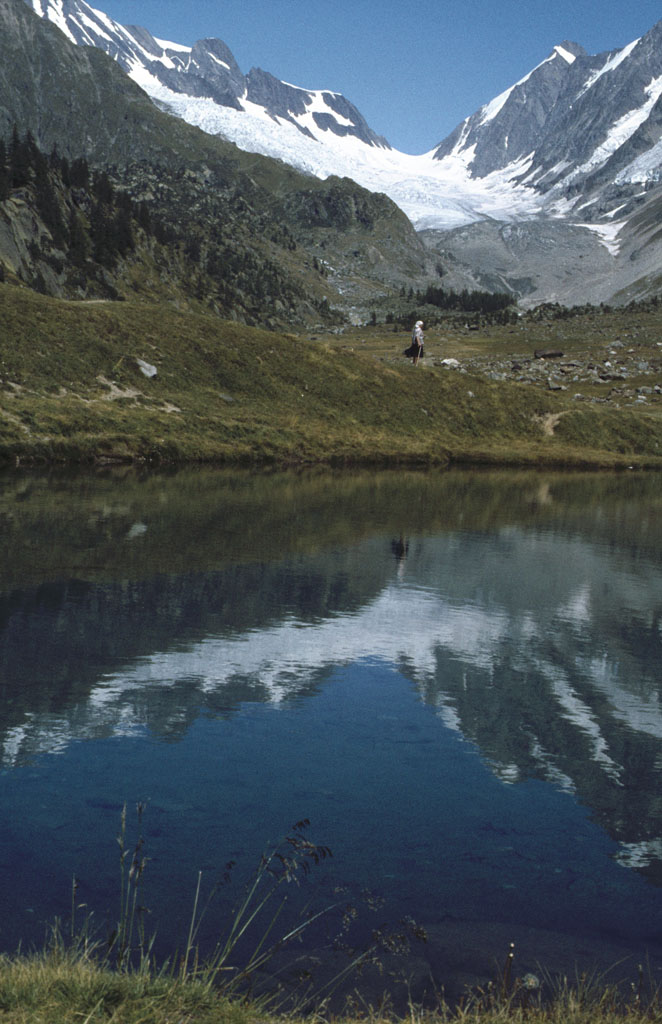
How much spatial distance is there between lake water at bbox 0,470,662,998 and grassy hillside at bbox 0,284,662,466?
71.1 ft

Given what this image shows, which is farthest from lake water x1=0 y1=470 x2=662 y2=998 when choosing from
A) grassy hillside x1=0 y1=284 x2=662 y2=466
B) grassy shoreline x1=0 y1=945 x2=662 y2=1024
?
grassy hillside x1=0 y1=284 x2=662 y2=466

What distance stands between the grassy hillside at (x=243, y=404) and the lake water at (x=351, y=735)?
71.1 ft

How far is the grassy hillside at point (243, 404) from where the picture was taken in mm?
47656

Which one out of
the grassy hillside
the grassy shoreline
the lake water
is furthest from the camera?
the grassy hillside

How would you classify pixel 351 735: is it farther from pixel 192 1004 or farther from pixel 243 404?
pixel 243 404

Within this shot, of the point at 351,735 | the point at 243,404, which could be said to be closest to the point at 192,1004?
the point at 351,735

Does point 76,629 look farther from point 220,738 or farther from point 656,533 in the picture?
point 656,533

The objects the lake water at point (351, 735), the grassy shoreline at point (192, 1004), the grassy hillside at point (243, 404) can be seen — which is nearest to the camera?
the grassy shoreline at point (192, 1004)

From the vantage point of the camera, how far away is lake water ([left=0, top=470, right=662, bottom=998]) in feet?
25.9

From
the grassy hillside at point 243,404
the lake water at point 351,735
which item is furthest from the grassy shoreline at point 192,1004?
the grassy hillside at point 243,404

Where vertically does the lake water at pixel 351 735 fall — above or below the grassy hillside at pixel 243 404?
below

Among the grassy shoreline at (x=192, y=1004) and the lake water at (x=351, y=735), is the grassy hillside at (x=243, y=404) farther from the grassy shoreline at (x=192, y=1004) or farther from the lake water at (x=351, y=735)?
the grassy shoreline at (x=192, y=1004)

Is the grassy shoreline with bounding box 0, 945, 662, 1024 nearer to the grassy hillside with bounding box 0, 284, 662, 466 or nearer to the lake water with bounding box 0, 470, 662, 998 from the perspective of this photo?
the lake water with bounding box 0, 470, 662, 998

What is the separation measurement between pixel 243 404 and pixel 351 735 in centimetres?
4808
